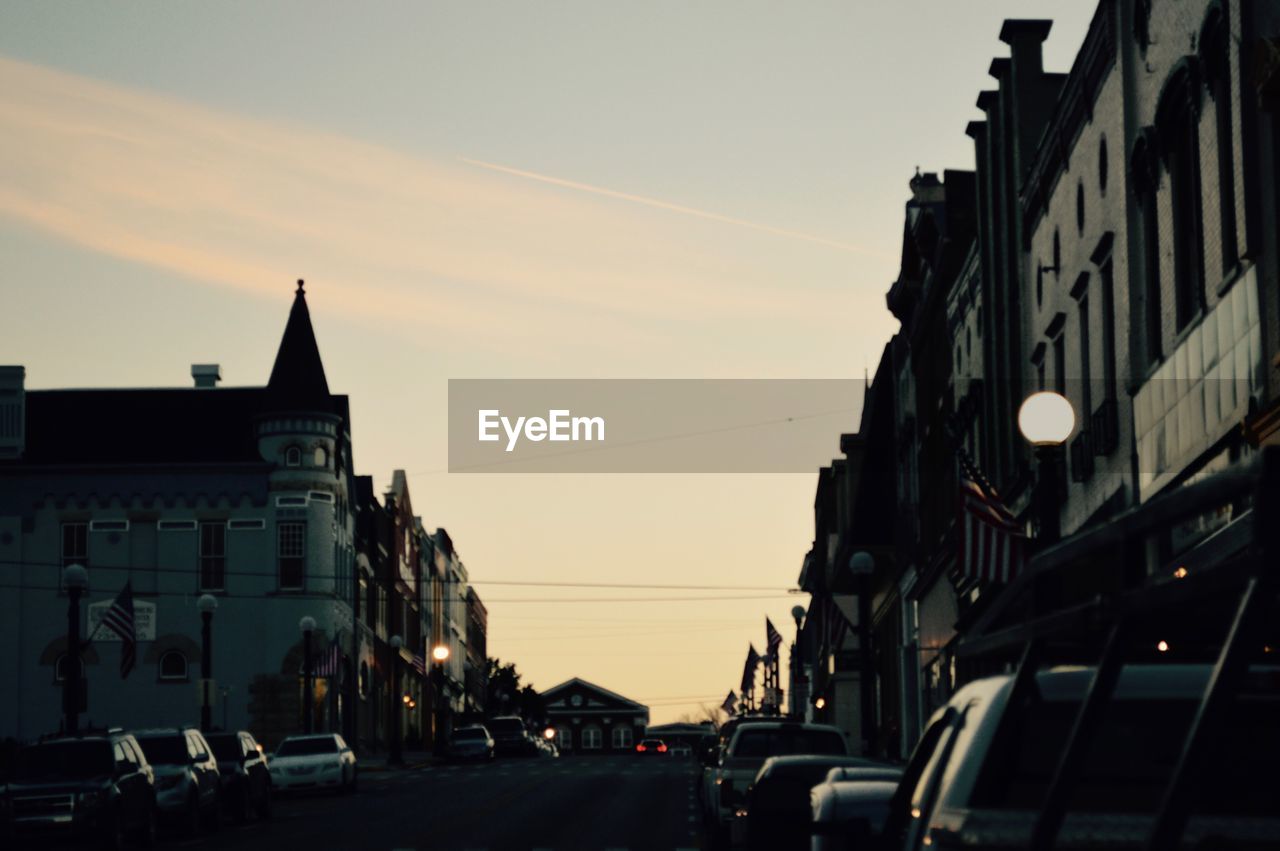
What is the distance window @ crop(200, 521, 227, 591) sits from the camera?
244 ft

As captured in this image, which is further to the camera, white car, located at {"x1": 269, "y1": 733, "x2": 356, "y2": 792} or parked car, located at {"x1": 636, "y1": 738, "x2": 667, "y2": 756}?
parked car, located at {"x1": 636, "y1": 738, "x2": 667, "y2": 756}

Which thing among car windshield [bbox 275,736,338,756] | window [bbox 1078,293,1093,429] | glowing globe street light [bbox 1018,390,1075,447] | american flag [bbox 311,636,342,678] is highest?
window [bbox 1078,293,1093,429]

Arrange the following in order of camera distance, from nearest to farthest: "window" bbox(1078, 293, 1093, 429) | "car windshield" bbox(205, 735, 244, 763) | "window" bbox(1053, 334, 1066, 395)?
"window" bbox(1078, 293, 1093, 429) → "window" bbox(1053, 334, 1066, 395) → "car windshield" bbox(205, 735, 244, 763)

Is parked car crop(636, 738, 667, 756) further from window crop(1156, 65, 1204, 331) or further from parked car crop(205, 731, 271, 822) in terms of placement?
window crop(1156, 65, 1204, 331)

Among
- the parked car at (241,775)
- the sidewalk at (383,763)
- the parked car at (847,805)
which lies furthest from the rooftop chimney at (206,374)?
the parked car at (847,805)

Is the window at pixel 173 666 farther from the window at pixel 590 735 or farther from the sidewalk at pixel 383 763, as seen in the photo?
the window at pixel 590 735

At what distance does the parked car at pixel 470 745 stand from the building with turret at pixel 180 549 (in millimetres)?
5549

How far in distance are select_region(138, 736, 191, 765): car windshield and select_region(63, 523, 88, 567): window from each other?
44466mm

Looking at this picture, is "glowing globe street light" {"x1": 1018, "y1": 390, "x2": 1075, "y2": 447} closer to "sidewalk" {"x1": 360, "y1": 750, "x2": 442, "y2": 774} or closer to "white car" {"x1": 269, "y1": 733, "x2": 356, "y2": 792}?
"white car" {"x1": 269, "y1": 733, "x2": 356, "y2": 792}

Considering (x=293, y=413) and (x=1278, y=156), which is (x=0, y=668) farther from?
(x=1278, y=156)

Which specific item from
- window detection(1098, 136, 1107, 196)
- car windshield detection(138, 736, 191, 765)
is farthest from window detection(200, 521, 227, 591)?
window detection(1098, 136, 1107, 196)

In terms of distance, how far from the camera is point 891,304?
177 feet

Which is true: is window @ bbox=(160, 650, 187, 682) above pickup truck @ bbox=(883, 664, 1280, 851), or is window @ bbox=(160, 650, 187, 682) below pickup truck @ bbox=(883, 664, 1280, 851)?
above

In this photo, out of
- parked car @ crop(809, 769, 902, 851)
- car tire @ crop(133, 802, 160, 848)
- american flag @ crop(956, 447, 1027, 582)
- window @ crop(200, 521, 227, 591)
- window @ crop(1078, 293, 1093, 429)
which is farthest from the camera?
window @ crop(200, 521, 227, 591)
